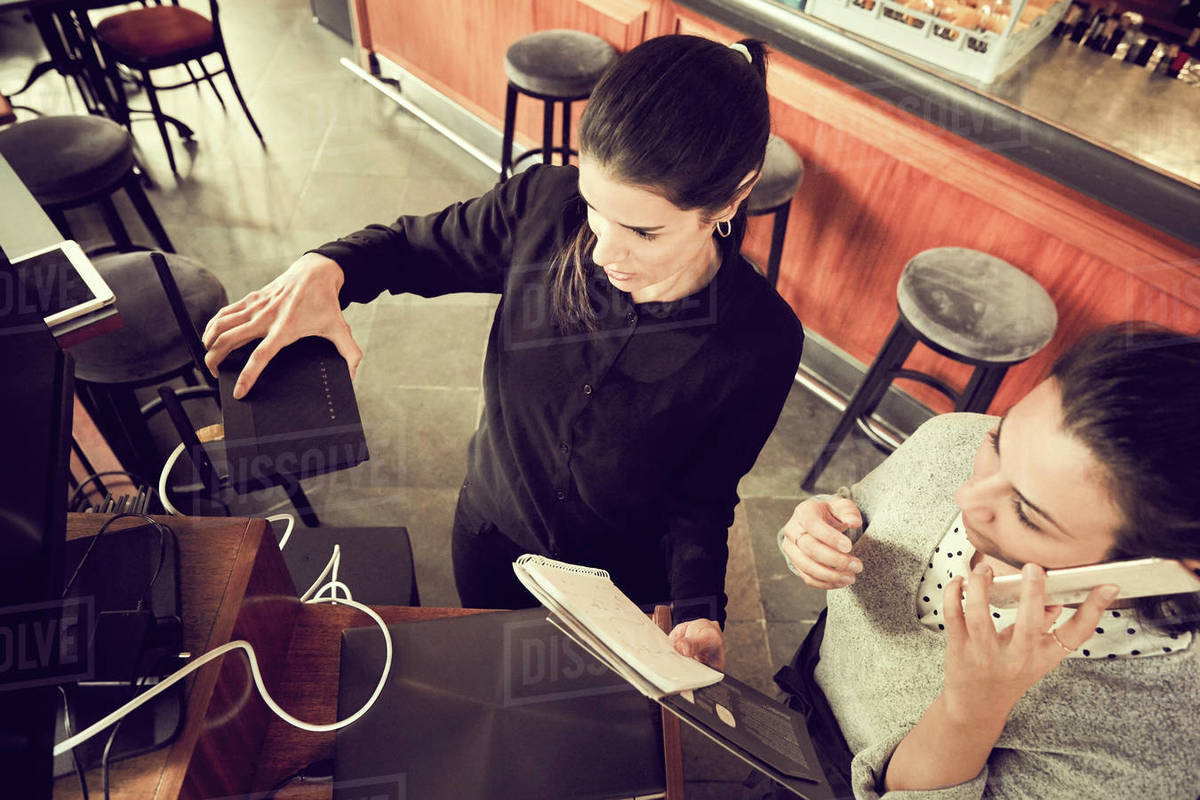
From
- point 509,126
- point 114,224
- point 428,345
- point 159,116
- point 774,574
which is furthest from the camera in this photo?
point 159,116

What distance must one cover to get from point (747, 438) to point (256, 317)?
0.85 metres

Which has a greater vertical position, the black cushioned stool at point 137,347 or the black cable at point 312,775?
the black cable at point 312,775

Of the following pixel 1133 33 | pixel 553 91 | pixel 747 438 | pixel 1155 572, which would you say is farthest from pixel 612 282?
pixel 1133 33

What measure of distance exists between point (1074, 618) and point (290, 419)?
1.11 m

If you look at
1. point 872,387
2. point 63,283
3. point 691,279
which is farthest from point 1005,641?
point 63,283

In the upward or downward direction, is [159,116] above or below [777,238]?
below

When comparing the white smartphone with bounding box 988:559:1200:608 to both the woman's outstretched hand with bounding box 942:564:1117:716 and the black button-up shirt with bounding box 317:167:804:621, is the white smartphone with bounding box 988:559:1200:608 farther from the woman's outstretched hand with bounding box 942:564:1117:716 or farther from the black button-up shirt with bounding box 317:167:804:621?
the black button-up shirt with bounding box 317:167:804:621

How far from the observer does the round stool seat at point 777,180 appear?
2.52 metres

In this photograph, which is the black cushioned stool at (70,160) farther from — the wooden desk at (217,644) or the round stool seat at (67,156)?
the wooden desk at (217,644)

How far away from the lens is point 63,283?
163cm

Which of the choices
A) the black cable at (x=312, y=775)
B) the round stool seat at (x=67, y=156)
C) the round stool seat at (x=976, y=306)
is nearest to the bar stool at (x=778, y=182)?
the round stool seat at (x=976, y=306)

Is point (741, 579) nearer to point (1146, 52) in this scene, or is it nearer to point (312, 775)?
point (312, 775)

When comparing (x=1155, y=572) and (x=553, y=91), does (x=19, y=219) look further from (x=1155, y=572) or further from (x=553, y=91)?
(x=1155, y=572)

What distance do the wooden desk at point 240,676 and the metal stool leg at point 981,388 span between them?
1.68 meters
